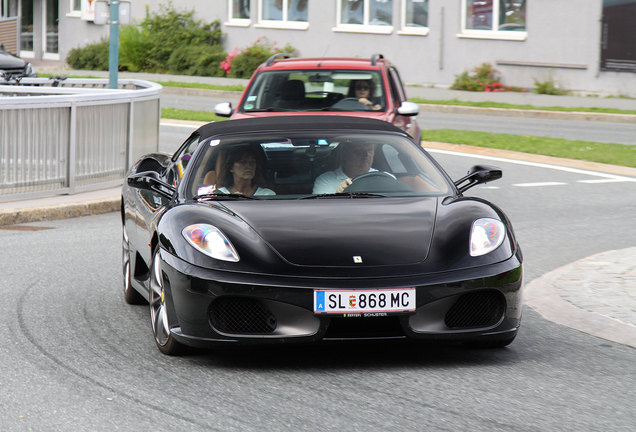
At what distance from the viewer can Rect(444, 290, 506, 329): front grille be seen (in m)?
4.65

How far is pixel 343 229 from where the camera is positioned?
4773 millimetres

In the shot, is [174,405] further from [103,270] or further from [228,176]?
[103,270]

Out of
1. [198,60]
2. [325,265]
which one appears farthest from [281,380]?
[198,60]

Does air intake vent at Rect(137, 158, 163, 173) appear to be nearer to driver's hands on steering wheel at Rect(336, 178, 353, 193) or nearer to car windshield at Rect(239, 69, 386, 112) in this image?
driver's hands on steering wheel at Rect(336, 178, 353, 193)

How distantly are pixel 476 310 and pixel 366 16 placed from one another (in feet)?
92.6

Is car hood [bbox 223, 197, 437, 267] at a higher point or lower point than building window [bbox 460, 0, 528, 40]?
lower

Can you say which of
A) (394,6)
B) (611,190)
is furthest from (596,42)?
(611,190)

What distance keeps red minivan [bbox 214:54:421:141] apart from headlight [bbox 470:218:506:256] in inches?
223

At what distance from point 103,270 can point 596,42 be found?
72.7 ft

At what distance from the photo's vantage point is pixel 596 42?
26641mm

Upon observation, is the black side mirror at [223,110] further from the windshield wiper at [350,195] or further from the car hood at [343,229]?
the car hood at [343,229]

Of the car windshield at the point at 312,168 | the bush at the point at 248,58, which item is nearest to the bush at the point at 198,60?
the bush at the point at 248,58

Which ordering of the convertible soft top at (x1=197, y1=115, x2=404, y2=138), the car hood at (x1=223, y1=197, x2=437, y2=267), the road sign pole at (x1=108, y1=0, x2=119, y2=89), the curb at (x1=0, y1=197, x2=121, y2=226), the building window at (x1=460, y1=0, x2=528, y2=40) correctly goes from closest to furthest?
the car hood at (x1=223, y1=197, x2=437, y2=267)
the convertible soft top at (x1=197, y1=115, x2=404, y2=138)
the curb at (x1=0, y1=197, x2=121, y2=226)
the road sign pole at (x1=108, y1=0, x2=119, y2=89)
the building window at (x1=460, y1=0, x2=528, y2=40)

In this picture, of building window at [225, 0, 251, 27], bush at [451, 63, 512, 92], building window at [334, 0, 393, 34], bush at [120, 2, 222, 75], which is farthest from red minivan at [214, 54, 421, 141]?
building window at [225, 0, 251, 27]
